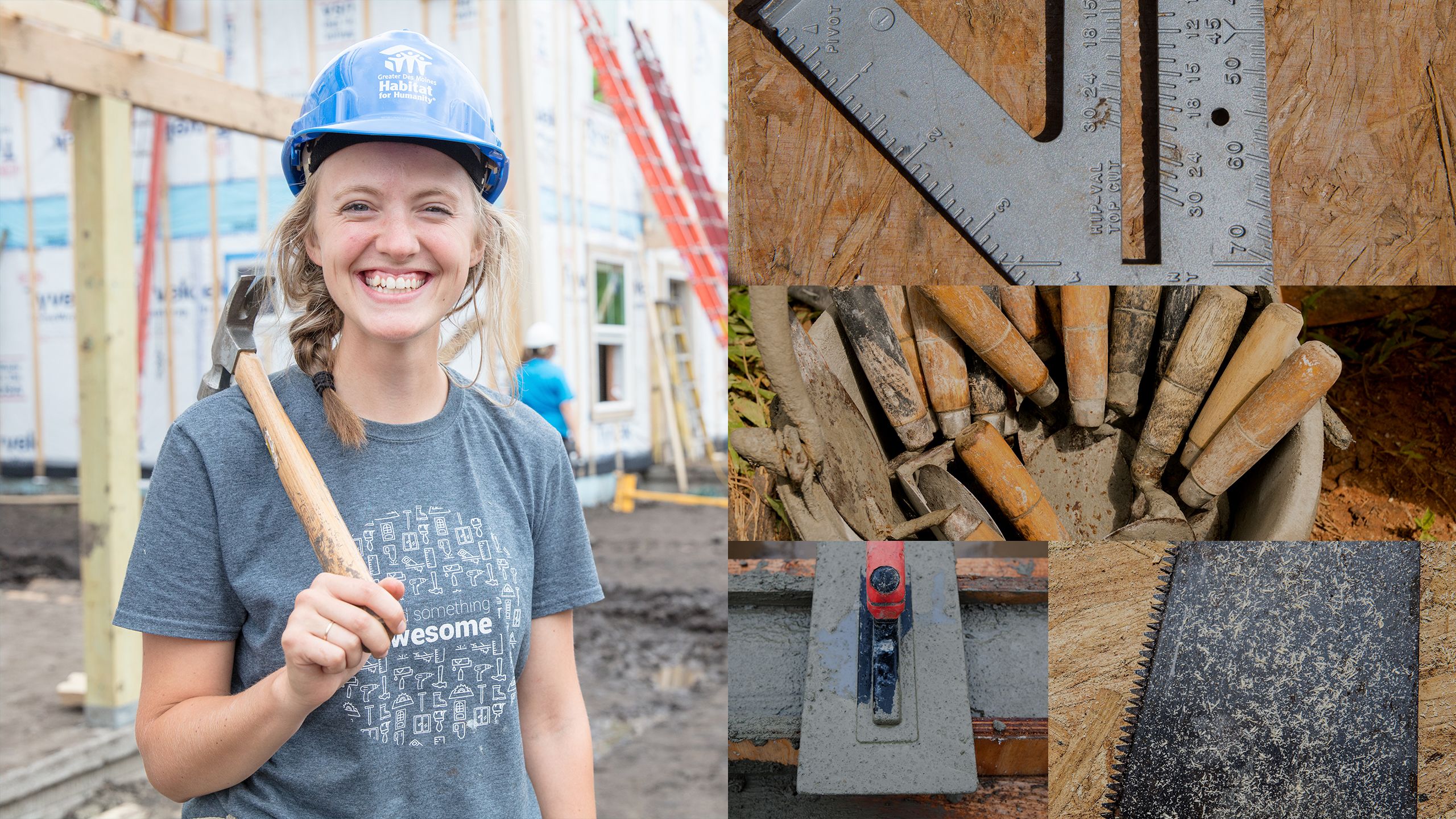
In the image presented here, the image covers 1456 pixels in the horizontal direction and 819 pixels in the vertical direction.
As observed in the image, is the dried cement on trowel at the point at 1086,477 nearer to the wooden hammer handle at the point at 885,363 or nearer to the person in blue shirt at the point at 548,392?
the wooden hammer handle at the point at 885,363

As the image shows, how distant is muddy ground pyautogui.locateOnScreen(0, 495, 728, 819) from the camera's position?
13.5 ft

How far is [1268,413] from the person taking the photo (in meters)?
1.62

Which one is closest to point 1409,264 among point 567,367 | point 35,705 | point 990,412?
point 990,412

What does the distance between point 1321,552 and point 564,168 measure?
6991 millimetres

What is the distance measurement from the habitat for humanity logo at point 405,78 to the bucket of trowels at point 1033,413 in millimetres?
718

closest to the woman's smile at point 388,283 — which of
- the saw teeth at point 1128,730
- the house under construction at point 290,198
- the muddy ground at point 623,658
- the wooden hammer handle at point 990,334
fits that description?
the wooden hammer handle at point 990,334

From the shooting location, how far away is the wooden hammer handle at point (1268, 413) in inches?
63.5

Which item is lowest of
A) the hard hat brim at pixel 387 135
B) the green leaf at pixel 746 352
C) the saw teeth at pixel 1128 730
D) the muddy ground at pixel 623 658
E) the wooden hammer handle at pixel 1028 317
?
the muddy ground at pixel 623 658

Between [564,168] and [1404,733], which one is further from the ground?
[564,168]

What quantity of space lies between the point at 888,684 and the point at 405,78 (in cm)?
123

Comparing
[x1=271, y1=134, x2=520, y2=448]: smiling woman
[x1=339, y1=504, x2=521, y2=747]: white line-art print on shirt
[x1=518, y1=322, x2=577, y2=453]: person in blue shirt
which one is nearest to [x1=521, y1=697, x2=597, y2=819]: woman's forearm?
[x1=339, y1=504, x2=521, y2=747]: white line-art print on shirt

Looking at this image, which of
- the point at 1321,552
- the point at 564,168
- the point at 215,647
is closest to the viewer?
the point at 215,647

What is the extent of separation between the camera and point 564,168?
25.7 ft

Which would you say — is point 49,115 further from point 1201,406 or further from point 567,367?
point 1201,406
